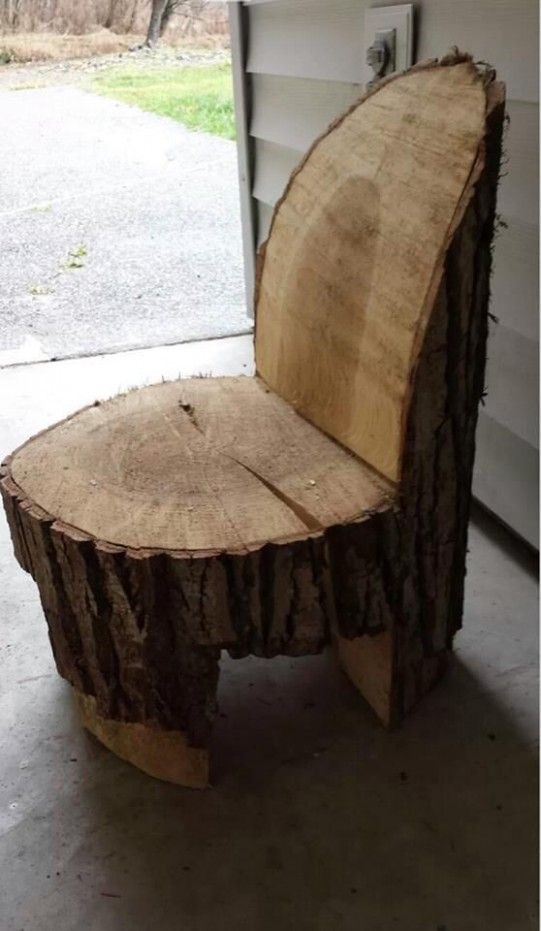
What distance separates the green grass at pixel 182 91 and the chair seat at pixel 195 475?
2255 mm

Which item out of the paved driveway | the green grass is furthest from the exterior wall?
the paved driveway

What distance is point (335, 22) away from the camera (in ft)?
6.68

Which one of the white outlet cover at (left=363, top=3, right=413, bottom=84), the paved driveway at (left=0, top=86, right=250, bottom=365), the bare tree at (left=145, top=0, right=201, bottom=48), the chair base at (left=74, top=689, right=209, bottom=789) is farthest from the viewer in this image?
the paved driveway at (left=0, top=86, right=250, bottom=365)

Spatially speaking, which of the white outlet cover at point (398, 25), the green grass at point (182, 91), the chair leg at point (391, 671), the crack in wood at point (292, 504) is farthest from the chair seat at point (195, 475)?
the green grass at point (182, 91)

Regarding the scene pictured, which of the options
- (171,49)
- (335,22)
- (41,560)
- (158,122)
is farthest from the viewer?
(158,122)

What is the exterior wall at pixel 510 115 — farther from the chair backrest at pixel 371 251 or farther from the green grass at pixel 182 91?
the green grass at pixel 182 91

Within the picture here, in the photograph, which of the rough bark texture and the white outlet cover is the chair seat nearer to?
the rough bark texture

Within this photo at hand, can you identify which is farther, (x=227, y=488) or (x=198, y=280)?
(x=198, y=280)

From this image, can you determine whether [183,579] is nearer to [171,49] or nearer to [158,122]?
[171,49]

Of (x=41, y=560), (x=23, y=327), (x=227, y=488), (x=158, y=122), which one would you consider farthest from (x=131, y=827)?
(x=158, y=122)

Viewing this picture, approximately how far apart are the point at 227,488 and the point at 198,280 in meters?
2.79

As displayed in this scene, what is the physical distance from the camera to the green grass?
11.4 feet

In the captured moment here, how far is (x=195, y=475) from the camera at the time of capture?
111 cm

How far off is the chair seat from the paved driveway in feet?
5.94
